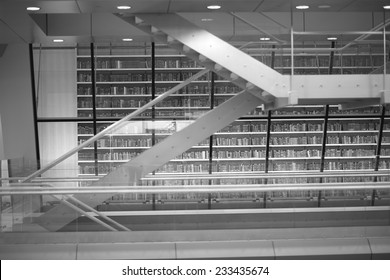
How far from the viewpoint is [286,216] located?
23.8 feet

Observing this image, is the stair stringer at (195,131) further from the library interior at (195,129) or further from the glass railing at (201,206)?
the glass railing at (201,206)

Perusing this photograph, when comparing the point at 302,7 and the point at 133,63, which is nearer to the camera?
the point at 302,7

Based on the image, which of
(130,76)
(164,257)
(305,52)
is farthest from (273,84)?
(130,76)

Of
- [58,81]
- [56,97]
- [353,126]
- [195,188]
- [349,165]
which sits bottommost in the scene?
[349,165]

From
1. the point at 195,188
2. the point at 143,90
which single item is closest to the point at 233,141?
the point at 143,90

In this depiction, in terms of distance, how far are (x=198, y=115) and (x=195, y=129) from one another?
253 cm

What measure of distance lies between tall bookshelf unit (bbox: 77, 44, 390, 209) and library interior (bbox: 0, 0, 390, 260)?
0.02m

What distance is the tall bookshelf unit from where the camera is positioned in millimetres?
13172

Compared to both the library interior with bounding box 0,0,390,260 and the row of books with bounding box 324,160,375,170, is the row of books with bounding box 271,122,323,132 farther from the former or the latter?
the row of books with bounding box 324,160,375,170

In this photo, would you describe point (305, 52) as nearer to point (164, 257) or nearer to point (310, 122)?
point (310, 122)

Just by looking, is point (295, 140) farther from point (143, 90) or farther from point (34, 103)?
point (34, 103)

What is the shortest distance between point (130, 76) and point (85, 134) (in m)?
1.31

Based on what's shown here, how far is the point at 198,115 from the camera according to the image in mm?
13273

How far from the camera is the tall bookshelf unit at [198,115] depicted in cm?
1317
